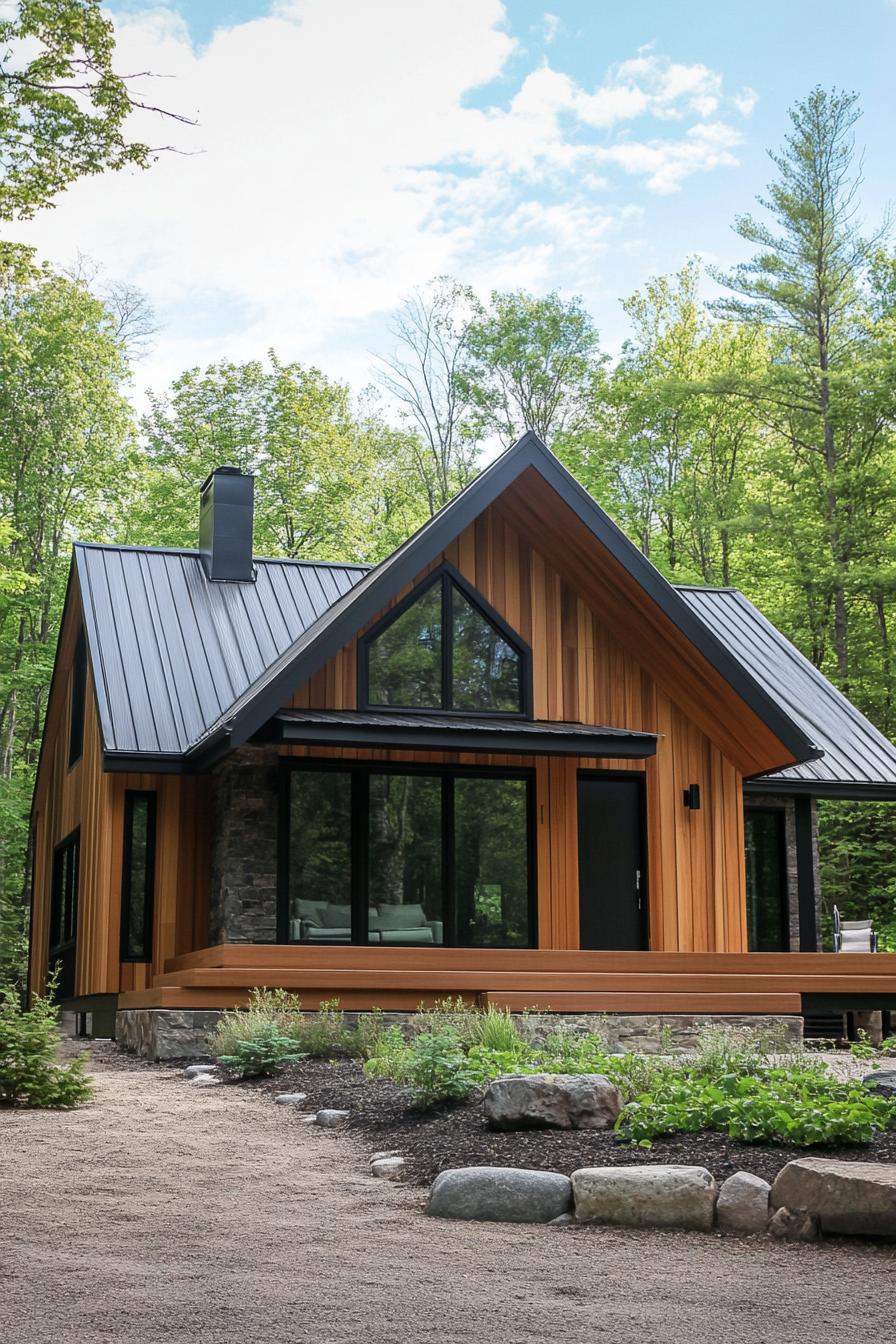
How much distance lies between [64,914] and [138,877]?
303 centimetres

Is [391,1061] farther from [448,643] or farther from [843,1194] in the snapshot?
[448,643]

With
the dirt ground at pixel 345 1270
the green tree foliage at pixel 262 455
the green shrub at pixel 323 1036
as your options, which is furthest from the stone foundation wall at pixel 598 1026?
the green tree foliage at pixel 262 455

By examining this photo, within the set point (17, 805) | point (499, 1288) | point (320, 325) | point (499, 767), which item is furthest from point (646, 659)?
point (320, 325)

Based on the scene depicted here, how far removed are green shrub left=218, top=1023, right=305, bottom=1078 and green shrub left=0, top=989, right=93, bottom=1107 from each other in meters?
1.17

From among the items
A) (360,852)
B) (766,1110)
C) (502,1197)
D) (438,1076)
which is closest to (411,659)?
(360,852)

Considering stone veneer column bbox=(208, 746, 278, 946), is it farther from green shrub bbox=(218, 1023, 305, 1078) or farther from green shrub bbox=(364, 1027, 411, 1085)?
green shrub bbox=(364, 1027, 411, 1085)

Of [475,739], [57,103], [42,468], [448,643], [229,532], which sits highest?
[42,468]

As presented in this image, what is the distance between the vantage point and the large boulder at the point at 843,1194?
4980 millimetres

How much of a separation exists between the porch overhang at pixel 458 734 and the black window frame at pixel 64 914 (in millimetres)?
4555

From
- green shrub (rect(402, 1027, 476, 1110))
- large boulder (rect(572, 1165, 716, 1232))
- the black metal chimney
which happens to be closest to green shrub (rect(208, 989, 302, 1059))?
green shrub (rect(402, 1027, 476, 1110))

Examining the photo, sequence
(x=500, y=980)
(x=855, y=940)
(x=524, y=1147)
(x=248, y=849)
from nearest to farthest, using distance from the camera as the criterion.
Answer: (x=524, y=1147) < (x=500, y=980) < (x=248, y=849) < (x=855, y=940)

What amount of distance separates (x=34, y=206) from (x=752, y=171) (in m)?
18.3

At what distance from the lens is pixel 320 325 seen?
35.2 meters

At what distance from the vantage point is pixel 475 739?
13.3 m
